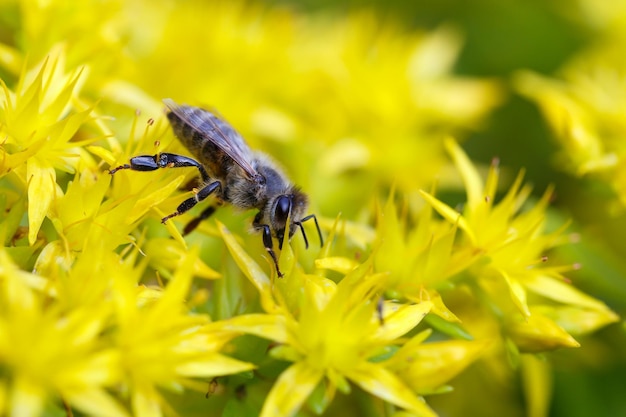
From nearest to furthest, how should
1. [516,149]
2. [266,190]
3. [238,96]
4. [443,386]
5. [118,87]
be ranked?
[443,386]
[266,190]
[118,87]
[238,96]
[516,149]

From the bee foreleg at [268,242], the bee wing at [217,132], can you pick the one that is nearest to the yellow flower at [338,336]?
the bee foreleg at [268,242]

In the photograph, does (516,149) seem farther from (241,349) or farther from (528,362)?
(241,349)

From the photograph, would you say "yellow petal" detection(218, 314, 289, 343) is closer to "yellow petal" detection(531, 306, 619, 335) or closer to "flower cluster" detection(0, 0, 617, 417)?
"flower cluster" detection(0, 0, 617, 417)

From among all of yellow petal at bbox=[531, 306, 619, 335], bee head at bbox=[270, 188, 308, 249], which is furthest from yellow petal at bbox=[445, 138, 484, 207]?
bee head at bbox=[270, 188, 308, 249]

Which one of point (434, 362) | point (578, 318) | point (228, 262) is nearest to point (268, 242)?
point (228, 262)

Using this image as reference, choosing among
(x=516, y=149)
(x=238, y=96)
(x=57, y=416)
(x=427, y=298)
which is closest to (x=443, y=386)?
(x=427, y=298)

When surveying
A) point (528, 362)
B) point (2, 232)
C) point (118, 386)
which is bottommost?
point (528, 362)

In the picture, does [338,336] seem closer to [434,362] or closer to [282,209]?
[434,362]
